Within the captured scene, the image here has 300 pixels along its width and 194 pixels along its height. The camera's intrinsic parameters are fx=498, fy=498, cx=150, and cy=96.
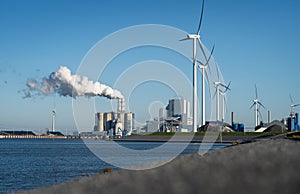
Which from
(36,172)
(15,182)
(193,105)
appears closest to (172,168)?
(15,182)

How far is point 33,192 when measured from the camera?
2339 centimetres

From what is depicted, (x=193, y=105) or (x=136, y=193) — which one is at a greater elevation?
(x=193, y=105)

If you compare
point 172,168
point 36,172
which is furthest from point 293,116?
point 172,168

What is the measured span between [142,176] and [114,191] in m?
4.33

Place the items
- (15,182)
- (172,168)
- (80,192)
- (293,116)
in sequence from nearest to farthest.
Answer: (80,192)
(172,168)
(15,182)
(293,116)

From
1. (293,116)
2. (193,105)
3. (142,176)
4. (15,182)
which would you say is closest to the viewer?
(142,176)

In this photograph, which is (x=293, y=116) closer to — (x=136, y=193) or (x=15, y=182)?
(x=15, y=182)

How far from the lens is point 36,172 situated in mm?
58094

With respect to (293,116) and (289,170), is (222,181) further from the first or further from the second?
(293,116)

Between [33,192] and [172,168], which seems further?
[172,168]

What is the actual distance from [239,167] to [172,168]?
4.51 m

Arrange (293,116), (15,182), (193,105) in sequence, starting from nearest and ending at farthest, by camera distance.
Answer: (15,182), (193,105), (293,116)

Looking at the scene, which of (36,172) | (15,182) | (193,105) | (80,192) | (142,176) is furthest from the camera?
(193,105)

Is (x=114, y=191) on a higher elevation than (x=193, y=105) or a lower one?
lower
